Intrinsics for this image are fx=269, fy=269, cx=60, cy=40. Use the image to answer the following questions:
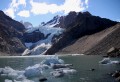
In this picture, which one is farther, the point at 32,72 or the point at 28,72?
the point at 32,72

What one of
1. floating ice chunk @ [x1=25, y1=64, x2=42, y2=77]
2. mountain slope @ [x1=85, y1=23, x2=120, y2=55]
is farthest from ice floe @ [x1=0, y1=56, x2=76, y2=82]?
mountain slope @ [x1=85, y1=23, x2=120, y2=55]

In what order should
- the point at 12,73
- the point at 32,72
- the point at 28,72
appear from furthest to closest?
the point at 12,73
the point at 32,72
the point at 28,72

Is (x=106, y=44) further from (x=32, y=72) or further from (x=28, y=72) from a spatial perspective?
(x=28, y=72)

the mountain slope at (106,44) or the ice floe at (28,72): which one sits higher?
the mountain slope at (106,44)

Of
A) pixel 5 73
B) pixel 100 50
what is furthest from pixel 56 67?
pixel 100 50

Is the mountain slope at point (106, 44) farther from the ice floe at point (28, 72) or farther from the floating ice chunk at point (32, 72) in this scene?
the floating ice chunk at point (32, 72)

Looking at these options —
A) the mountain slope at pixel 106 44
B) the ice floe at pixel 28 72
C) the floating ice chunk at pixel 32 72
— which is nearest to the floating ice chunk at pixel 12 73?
the ice floe at pixel 28 72

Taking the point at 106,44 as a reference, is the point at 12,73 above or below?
below

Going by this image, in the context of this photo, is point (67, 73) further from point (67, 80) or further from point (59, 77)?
point (67, 80)

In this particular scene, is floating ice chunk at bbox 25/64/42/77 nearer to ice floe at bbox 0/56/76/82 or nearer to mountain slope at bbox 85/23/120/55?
ice floe at bbox 0/56/76/82

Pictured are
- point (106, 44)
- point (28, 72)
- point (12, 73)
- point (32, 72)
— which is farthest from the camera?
point (106, 44)

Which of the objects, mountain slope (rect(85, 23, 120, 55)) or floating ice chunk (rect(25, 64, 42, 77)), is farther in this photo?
mountain slope (rect(85, 23, 120, 55))

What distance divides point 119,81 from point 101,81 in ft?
10.3

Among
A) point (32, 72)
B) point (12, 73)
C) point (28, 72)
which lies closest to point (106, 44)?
point (12, 73)
